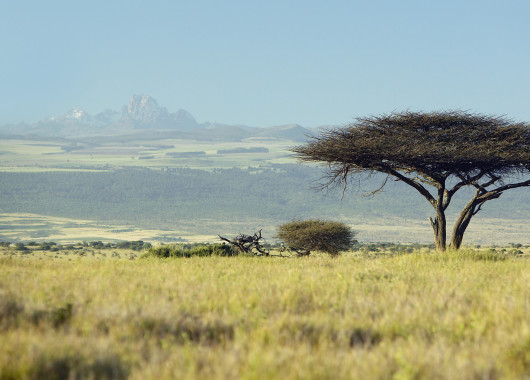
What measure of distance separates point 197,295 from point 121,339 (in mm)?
3256

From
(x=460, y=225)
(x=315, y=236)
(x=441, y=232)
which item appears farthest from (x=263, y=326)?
(x=315, y=236)

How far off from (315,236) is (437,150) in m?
12.8

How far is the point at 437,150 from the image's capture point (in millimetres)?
26391

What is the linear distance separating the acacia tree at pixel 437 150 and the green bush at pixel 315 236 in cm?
805

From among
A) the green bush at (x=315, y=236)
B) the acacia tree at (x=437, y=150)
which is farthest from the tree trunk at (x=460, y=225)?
the green bush at (x=315, y=236)

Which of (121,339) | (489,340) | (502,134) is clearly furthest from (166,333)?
(502,134)

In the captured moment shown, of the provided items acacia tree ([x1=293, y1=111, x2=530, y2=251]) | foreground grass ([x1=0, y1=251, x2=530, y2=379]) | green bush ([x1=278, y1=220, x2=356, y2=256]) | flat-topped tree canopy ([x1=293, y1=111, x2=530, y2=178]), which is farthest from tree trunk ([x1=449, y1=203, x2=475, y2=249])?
foreground grass ([x1=0, y1=251, x2=530, y2=379])

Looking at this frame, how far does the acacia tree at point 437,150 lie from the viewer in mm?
26500

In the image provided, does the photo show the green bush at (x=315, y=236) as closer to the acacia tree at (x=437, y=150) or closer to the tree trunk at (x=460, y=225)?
the acacia tree at (x=437, y=150)

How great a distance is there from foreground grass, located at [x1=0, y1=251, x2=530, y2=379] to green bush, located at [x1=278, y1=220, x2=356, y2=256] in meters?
23.2

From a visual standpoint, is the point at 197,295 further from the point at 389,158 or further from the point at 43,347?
the point at 389,158

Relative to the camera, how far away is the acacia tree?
2650 cm

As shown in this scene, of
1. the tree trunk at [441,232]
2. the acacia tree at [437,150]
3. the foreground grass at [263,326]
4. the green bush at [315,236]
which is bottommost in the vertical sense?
the green bush at [315,236]

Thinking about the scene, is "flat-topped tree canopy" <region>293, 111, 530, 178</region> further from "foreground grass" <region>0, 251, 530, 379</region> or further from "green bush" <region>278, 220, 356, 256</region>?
"foreground grass" <region>0, 251, 530, 379</region>
